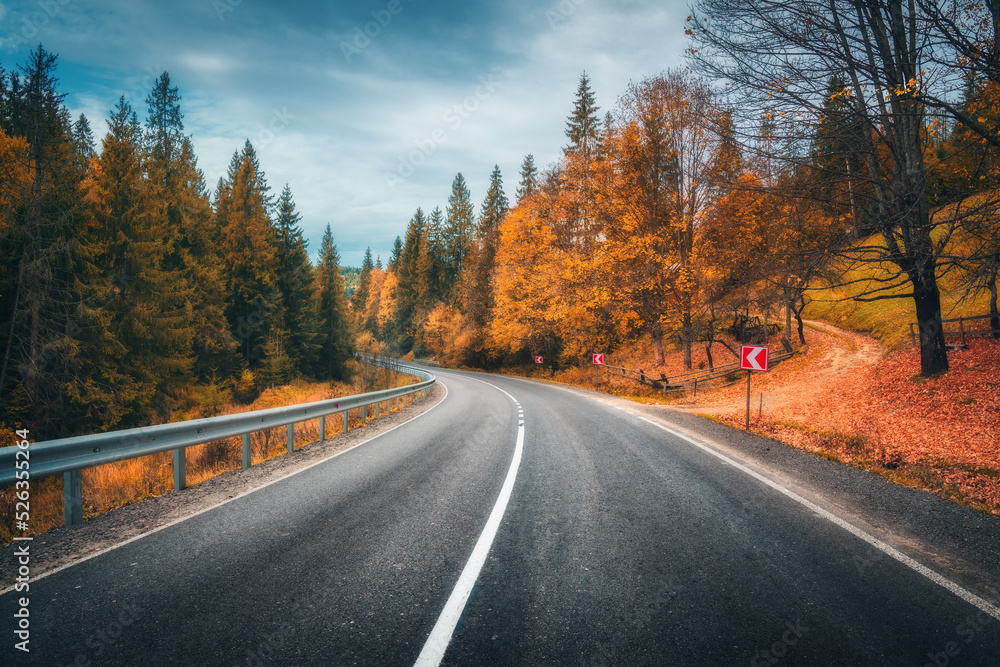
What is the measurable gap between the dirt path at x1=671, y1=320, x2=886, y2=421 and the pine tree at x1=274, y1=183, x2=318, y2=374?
30839 millimetres

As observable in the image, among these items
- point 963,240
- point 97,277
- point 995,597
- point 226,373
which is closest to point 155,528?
point 995,597

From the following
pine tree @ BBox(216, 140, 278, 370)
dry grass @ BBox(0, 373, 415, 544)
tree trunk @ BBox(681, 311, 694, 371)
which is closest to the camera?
dry grass @ BBox(0, 373, 415, 544)

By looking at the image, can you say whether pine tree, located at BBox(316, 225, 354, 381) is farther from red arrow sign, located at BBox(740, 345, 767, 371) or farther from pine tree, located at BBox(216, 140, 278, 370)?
red arrow sign, located at BBox(740, 345, 767, 371)

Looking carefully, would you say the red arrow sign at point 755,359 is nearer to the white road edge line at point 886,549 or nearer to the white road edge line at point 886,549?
the white road edge line at point 886,549

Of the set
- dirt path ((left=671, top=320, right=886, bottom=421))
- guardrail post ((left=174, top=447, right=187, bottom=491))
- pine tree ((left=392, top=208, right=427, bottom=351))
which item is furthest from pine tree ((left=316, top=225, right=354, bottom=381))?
guardrail post ((left=174, top=447, right=187, bottom=491))

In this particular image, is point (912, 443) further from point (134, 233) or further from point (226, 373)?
point (226, 373)

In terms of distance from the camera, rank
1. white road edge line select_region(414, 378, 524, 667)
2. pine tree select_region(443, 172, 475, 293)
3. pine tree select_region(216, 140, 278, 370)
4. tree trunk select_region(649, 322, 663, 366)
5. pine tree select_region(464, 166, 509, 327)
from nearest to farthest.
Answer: white road edge line select_region(414, 378, 524, 667) → tree trunk select_region(649, 322, 663, 366) → pine tree select_region(216, 140, 278, 370) → pine tree select_region(464, 166, 509, 327) → pine tree select_region(443, 172, 475, 293)

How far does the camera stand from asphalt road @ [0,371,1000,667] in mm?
2322

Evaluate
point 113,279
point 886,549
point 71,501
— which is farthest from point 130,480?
point 113,279

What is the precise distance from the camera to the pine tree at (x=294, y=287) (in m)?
35.3

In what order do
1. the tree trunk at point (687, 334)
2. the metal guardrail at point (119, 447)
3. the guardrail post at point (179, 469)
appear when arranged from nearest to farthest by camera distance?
1. the metal guardrail at point (119, 447)
2. the guardrail post at point (179, 469)
3. the tree trunk at point (687, 334)

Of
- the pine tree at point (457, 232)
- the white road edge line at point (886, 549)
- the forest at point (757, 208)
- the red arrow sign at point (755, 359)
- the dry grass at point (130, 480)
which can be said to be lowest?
the dry grass at point (130, 480)

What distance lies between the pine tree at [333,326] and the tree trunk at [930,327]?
42564 millimetres

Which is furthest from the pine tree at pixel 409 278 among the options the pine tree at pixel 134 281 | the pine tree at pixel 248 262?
the pine tree at pixel 134 281
